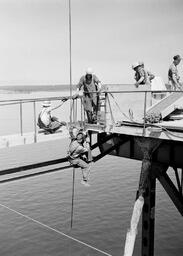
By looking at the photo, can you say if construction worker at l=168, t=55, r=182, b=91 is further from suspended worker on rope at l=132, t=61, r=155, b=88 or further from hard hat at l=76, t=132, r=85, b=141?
hard hat at l=76, t=132, r=85, b=141

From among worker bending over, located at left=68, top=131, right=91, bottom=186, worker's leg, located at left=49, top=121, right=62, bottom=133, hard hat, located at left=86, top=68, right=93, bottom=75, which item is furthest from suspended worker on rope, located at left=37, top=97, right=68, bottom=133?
worker bending over, located at left=68, top=131, right=91, bottom=186

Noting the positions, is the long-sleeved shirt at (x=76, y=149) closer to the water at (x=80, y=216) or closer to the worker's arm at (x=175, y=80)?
the water at (x=80, y=216)

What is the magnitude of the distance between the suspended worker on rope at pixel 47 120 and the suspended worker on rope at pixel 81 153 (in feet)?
5.22

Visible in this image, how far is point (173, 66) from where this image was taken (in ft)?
52.4

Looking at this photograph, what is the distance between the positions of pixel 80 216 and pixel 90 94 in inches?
452

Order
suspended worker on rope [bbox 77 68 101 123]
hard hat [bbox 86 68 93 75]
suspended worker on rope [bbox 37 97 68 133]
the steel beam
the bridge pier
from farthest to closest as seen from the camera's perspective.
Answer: suspended worker on rope [bbox 37 97 68 133] < suspended worker on rope [bbox 77 68 101 123] < hard hat [bbox 86 68 93 75] < the steel beam < the bridge pier

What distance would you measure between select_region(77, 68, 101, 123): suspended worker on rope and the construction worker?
482cm

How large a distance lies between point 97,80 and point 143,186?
4287 millimetres

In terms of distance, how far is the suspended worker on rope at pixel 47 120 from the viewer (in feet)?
41.4

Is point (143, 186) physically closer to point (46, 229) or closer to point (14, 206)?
point (46, 229)

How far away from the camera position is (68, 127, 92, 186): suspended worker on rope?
37.8 ft

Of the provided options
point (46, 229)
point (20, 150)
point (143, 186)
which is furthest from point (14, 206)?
point (20, 150)

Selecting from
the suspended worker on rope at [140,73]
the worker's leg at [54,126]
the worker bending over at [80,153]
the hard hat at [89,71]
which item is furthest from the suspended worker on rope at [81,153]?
the suspended worker on rope at [140,73]

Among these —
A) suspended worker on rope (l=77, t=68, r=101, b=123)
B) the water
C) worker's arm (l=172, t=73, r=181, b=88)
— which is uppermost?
worker's arm (l=172, t=73, r=181, b=88)
